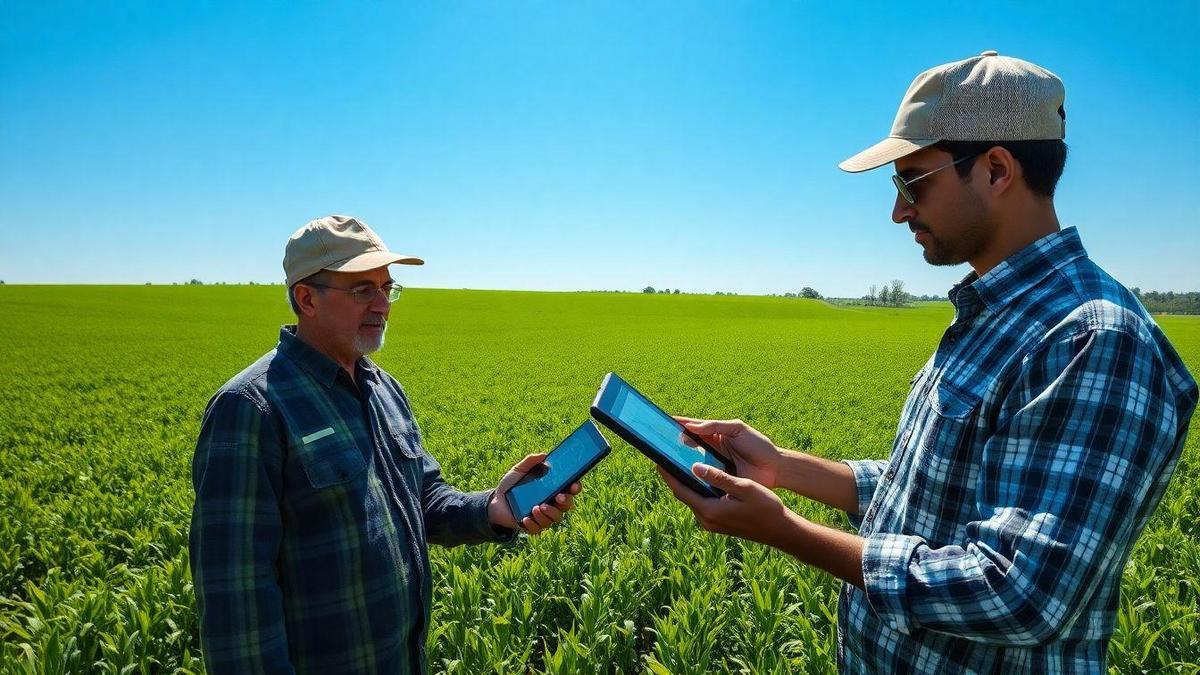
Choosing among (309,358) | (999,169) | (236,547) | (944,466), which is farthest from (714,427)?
(236,547)

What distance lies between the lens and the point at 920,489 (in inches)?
70.1

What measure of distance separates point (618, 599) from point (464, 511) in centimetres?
202

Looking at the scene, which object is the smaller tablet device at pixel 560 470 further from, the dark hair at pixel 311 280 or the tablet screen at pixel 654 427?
the dark hair at pixel 311 280

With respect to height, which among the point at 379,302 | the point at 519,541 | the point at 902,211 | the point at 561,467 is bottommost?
the point at 519,541

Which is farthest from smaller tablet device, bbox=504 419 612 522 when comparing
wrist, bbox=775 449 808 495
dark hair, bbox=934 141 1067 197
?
dark hair, bbox=934 141 1067 197

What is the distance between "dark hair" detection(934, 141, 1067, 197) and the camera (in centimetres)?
172

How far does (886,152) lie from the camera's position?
191 centimetres

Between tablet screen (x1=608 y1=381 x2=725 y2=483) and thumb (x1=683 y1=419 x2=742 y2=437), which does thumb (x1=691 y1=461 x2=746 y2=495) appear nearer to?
tablet screen (x1=608 y1=381 x2=725 y2=483)

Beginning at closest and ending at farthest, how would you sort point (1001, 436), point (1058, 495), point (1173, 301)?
point (1058, 495) < point (1001, 436) < point (1173, 301)

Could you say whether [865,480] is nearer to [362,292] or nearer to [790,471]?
[790,471]

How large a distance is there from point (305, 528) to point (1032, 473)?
2396 millimetres

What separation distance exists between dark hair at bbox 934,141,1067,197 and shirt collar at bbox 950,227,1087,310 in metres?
0.15

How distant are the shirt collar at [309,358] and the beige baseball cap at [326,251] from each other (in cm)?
28

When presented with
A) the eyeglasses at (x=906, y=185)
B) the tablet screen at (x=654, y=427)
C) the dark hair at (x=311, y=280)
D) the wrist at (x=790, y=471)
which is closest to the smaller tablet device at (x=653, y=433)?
the tablet screen at (x=654, y=427)
